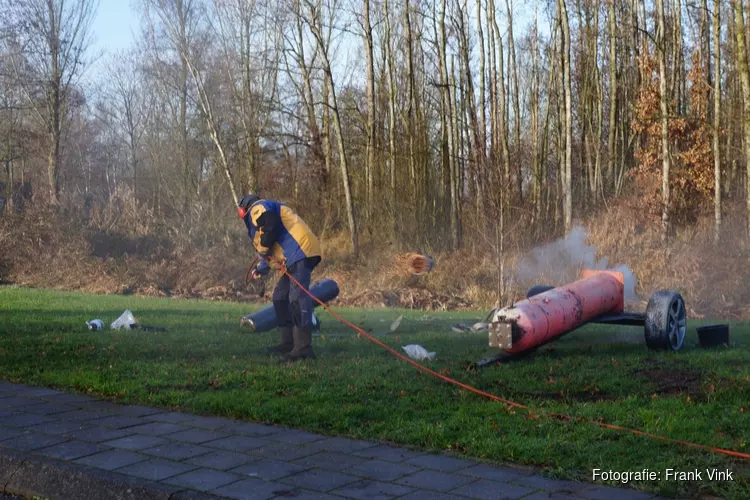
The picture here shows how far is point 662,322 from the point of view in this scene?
10086 mm

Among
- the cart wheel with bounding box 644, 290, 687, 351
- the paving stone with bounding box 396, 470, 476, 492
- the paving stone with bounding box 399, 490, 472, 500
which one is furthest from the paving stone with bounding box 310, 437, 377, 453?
the cart wheel with bounding box 644, 290, 687, 351

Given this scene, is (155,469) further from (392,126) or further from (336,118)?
(392,126)

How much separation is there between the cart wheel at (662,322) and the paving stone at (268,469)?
602cm

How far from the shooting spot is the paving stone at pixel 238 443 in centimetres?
591

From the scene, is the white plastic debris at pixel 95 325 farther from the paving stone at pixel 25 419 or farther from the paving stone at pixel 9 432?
the paving stone at pixel 9 432

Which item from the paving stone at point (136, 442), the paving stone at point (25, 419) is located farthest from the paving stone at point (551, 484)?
the paving stone at point (25, 419)

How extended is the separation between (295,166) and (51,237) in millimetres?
8735

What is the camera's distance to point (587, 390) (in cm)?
785

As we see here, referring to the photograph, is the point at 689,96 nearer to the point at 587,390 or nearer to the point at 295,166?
the point at 295,166

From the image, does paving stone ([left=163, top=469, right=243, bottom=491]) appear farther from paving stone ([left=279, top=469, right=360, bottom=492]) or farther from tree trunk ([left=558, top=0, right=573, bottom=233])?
tree trunk ([left=558, top=0, right=573, bottom=233])

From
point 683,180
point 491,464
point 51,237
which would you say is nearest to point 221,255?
point 51,237

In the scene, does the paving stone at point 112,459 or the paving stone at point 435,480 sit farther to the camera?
the paving stone at point 112,459

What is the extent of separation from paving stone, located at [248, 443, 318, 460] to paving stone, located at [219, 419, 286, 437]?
0.37m

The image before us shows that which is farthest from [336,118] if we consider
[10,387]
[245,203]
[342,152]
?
[10,387]
